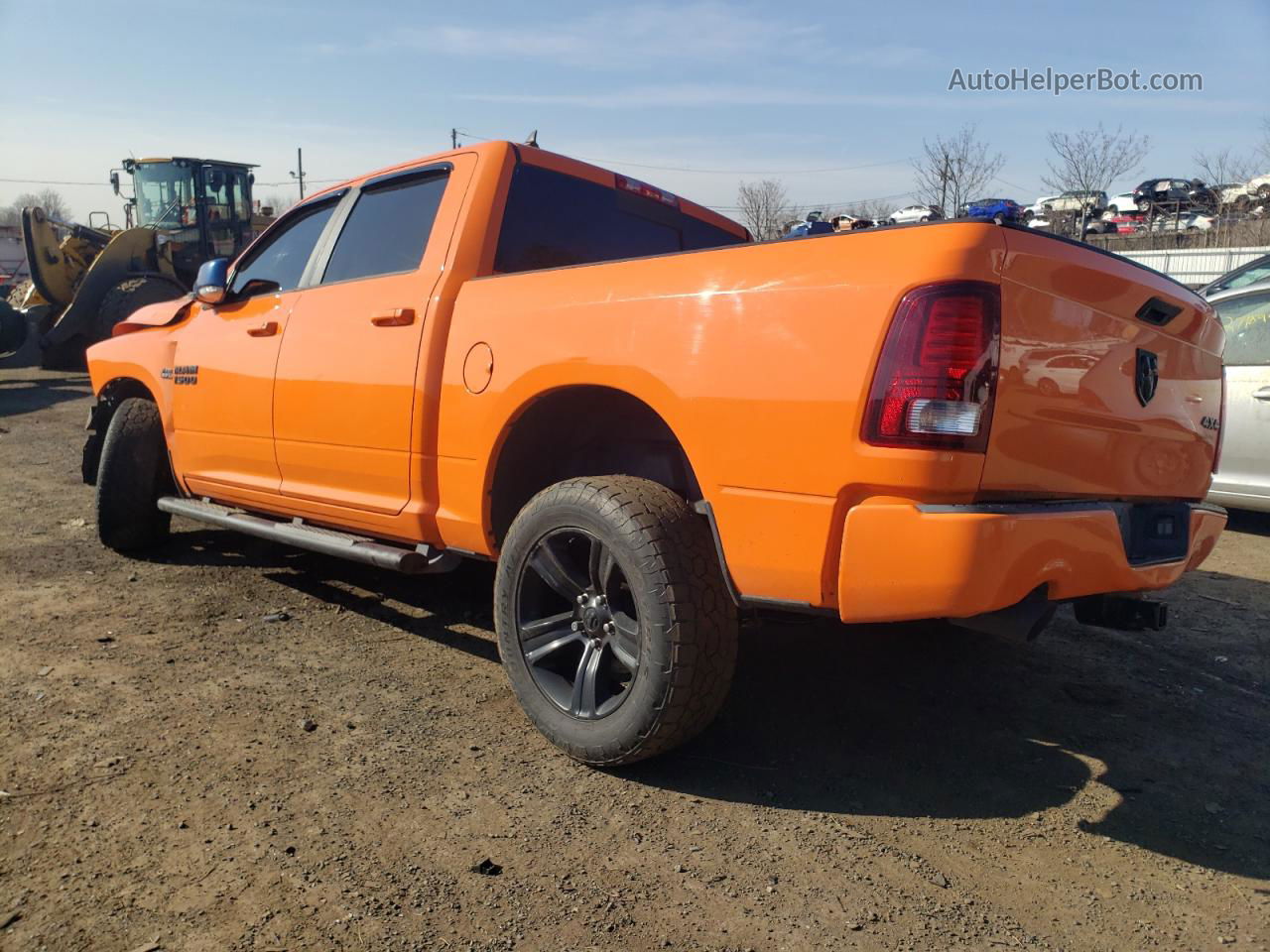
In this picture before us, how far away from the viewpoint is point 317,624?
4328 millimetres

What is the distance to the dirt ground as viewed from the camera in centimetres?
222

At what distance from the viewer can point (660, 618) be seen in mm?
2678

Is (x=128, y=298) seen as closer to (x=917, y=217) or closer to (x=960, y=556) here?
(x=917, y=217)

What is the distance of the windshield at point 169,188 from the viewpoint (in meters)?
16.4

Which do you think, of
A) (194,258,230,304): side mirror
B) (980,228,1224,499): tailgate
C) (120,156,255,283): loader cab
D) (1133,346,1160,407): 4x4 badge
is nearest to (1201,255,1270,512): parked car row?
(980,228,1224,499): tailgate

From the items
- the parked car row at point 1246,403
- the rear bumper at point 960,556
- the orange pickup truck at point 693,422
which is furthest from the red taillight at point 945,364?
the parked car row at point 1246,403

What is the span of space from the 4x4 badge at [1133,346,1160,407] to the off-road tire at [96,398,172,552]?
475cm

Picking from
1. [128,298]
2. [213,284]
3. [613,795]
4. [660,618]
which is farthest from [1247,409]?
[128,298]

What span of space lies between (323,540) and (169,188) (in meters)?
15.3

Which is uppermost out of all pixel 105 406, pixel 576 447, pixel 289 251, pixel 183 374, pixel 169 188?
pixel 169 188

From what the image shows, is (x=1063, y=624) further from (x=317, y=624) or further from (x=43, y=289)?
(x=43, y=289)

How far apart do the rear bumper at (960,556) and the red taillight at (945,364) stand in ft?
0.60

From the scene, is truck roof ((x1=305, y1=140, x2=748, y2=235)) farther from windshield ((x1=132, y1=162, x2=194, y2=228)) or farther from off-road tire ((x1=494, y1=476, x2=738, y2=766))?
windshield ((x1=132, y1=162, x2=194, y2=228))

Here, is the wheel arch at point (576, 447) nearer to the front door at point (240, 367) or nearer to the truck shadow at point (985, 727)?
the truck shadow at point (985, 727)
